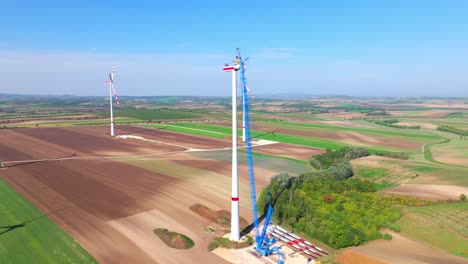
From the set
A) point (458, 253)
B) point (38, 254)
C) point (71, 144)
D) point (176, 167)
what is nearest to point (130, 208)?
point (38, 254)

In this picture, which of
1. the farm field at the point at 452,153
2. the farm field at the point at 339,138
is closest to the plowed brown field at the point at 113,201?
the farm field at the point at 339,138

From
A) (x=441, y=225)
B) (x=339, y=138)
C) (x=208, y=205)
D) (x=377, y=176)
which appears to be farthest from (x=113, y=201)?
(x=339, y=138)

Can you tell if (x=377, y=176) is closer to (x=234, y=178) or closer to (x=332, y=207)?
(x=332, y=207)

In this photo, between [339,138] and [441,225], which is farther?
[339,138]

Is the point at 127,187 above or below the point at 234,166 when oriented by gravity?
below

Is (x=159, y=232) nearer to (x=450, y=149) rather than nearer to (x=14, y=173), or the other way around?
(x=14, y=173)

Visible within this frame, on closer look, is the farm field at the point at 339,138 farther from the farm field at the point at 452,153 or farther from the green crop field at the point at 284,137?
the farm field at the point at 452,153

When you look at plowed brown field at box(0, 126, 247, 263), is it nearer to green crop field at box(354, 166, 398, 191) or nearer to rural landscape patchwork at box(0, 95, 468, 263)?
rural landscape patchwork at box(0, 95, 468, 263)
